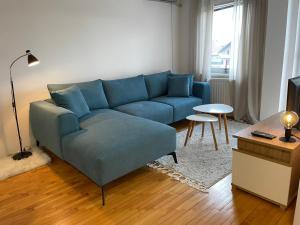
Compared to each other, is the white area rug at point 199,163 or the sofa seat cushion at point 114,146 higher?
the sofa seat cushion at point 114,146

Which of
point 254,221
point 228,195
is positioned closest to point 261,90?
point 228,195

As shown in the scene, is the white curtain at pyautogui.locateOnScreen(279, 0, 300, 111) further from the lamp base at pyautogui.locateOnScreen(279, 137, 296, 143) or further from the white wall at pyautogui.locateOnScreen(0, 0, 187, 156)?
the white wall at pyautogui.locateOnScreen(0, 0, 187, 156)

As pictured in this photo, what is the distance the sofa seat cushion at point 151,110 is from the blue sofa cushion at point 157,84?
46cm

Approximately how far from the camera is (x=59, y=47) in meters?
3.20

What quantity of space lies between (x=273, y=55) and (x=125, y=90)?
7.20 ft

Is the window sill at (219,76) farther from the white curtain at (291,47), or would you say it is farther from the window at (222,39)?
the white curtain at (291,47)

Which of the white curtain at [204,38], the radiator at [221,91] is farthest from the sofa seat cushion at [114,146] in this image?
the white curtain at [204,38]

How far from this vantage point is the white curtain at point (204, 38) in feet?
13.9

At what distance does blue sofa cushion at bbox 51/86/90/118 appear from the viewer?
2688 mm

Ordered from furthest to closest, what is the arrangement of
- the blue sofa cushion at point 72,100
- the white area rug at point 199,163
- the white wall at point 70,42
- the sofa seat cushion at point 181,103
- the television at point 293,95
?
1. the sofa seat cushion at point 181,103
2. the white wall at point 70,42
3. the blue sofa cushion at point 72,100
4. the white area rug at point 199,163
5. the television at point 293,95

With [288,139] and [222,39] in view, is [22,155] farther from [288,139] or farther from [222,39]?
[222,39]

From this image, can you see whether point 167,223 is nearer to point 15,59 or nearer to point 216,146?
point 216,146

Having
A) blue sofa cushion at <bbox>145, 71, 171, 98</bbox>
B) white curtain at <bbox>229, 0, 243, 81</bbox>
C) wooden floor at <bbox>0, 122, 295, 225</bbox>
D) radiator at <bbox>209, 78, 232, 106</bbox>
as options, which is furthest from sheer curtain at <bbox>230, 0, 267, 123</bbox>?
wooden floor at <bbox>0, 122, 295, 225</bbox>

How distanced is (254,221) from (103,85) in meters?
2.59
